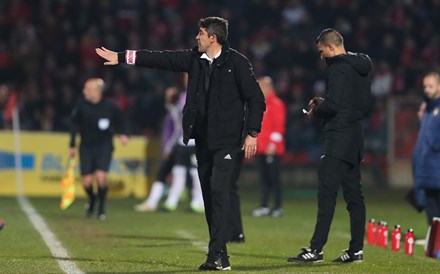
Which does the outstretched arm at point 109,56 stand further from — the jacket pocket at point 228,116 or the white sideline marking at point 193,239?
the white sideline marking at point 193,239

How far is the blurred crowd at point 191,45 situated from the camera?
99.2 ft

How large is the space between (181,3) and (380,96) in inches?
245

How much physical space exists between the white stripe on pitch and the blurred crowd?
2470mm

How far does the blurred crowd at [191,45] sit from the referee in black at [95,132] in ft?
28.5

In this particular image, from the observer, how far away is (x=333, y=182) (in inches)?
494

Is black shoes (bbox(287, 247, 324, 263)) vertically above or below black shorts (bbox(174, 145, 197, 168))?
below

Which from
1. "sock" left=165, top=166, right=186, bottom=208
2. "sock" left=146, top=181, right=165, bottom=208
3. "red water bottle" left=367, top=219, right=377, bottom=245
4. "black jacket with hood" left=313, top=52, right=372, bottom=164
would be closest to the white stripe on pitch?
"sock" left=146, top=181, right=165, bottom=208

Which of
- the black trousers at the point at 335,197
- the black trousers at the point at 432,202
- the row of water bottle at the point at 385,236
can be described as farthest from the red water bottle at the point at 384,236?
the black trousers at the point at 335,197

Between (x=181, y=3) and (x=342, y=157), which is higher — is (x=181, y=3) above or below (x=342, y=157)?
above

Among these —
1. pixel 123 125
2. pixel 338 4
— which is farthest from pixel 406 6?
pixel 123 125

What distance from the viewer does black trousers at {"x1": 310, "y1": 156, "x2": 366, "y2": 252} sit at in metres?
12.5

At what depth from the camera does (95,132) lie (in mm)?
19938

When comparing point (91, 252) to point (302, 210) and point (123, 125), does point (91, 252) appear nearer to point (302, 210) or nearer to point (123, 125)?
point (123, 125)

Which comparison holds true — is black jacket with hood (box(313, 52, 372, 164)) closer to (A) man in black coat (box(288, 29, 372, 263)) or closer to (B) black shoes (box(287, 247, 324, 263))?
(A) man in black coat (box(288, 29, 372, 263))
